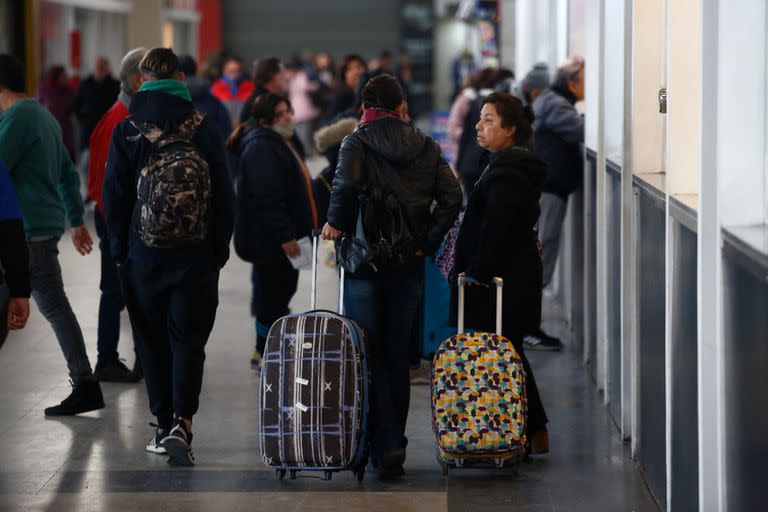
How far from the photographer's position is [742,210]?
3.53m

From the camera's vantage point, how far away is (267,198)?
6.76 meters

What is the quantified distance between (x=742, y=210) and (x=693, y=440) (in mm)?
828

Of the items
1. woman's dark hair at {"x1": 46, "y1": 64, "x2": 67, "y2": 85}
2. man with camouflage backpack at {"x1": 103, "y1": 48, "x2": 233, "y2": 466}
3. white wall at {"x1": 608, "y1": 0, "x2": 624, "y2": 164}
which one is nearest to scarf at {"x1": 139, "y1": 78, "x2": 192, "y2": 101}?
man with camouflage backpack at {"x1": 103, "y1": 48, "x2": 233, "y2": 466}

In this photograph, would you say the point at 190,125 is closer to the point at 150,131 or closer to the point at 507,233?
the point at 150,131

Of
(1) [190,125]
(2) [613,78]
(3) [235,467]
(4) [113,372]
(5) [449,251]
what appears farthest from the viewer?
(4) [113,372]

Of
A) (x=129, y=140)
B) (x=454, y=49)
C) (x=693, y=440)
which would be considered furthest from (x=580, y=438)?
(x=454, y=49)

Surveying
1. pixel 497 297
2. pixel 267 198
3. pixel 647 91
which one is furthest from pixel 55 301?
pixel 647 91

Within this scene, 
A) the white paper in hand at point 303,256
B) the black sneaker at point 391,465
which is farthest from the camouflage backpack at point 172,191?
the white paper in hand at point 303,256

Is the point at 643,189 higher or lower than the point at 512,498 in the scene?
higher

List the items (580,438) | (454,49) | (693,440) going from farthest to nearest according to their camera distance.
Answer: (454,49)
(580,438)
(693,440)

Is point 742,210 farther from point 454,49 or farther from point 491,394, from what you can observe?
point 454,49

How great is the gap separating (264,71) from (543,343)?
2217 mm

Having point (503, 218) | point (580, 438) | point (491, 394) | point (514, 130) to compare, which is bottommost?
point (580, 438)

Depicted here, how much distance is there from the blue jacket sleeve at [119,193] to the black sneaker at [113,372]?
1801 millimetres
